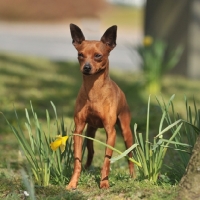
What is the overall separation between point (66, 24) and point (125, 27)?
511 cm

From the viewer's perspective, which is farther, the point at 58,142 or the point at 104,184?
the point at 104,184

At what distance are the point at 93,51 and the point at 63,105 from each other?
516 centimetres

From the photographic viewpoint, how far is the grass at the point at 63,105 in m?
4.25

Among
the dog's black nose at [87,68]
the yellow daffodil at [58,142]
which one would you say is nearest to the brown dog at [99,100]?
the dog's black nose at [87,68]

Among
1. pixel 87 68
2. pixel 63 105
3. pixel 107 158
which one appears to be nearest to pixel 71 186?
pixel 107 158

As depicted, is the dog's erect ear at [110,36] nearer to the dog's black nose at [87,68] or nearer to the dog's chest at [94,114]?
the dog's black nose at [87,68]

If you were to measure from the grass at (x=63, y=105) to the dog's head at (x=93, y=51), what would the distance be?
0.80 m

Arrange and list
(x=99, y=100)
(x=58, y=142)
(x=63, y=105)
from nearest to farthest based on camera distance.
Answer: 1. (x=58, y=142)
2. (x=99, y=100)
3. (x=63, y=105)

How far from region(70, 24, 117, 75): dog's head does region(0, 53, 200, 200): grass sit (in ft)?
2.62

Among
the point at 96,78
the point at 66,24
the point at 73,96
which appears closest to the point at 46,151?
the point at 96,78

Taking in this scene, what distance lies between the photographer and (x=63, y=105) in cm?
930

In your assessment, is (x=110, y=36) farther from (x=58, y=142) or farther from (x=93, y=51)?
(x=58, y=142)

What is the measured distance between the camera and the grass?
425 centimetres

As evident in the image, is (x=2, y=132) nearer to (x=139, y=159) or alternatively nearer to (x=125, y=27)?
(x=139, y=159)
